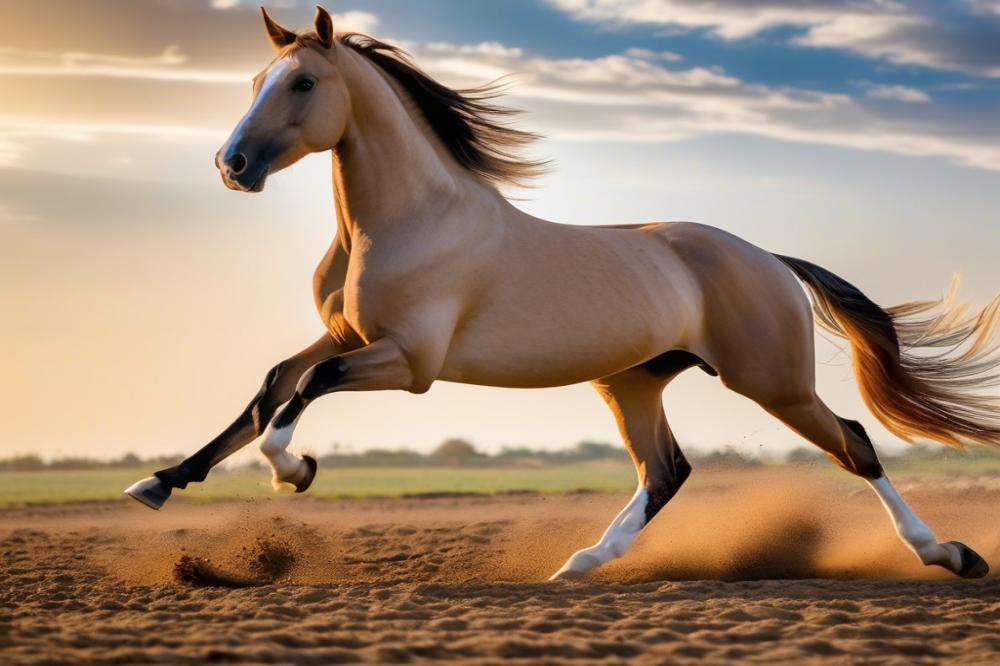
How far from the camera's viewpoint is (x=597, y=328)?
5566 mm

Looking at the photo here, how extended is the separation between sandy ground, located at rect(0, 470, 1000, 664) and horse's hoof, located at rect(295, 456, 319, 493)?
16.5 inches

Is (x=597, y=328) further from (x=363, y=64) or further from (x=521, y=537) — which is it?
(x=521, y=537)

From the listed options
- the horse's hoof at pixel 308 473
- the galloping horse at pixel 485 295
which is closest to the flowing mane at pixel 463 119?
the galloping horse at pixel 485 295

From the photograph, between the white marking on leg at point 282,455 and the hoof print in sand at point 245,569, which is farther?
the hoof print in sand at point 245,569

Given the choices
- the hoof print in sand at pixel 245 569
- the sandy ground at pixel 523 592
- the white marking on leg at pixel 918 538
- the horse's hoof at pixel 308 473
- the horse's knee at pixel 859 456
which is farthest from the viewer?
the horse's knee at pixel 859 456

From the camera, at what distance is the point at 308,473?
527 cm

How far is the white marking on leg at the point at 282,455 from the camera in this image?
4.96 meters

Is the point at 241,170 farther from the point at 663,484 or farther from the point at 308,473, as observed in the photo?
the point at 663,484

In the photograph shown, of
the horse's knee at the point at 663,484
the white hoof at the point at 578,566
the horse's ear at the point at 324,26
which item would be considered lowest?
the white hoof at the point at 578,566

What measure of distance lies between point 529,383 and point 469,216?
787mm

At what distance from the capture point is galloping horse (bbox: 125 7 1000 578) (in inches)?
202

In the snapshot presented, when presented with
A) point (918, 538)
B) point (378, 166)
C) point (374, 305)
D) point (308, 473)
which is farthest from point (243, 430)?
point (918, 538)

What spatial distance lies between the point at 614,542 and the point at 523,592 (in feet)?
3.49

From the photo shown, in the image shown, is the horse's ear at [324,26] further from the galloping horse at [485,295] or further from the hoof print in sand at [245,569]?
the hoof print in sand at [245,569]
